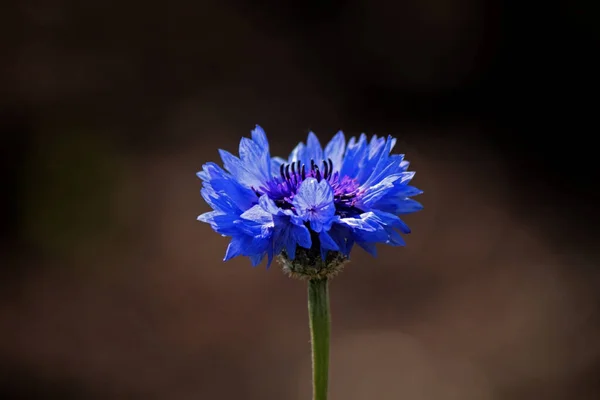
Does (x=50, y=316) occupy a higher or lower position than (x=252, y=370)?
higher

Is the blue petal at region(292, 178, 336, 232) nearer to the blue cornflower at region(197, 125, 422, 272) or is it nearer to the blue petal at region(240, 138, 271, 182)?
the blue cornflower at region(197, 125, 422, 272)

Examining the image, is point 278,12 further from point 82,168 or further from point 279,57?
point 82,168

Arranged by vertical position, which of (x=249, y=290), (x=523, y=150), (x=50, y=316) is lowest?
(x=50, y=316)

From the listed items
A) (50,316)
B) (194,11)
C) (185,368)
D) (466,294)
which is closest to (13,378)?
(50,316)

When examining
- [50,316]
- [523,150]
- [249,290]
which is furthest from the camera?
[523,150]

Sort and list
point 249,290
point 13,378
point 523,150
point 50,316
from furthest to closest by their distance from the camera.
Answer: point 523,150, point 249,290, point 50,316, point 13,378

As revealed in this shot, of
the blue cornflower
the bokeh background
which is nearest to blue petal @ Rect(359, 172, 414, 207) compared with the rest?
the blue cornflower

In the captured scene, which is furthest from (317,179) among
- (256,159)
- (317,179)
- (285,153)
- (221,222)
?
(285,153)
